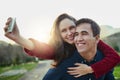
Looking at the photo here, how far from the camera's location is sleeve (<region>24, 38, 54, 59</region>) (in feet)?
16.3

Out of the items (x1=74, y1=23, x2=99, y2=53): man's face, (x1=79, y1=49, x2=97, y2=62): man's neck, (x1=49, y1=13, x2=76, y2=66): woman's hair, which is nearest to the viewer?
(x1=74, y1=23, x2=99, y2=53): man's face

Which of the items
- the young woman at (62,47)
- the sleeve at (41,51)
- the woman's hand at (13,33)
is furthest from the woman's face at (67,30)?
the woman's hand at (13,33)

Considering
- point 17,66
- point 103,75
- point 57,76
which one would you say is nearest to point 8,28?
point 57,76

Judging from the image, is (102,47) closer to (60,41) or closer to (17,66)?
(60,41)

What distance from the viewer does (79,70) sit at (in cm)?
487

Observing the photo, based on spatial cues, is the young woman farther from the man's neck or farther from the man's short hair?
the man's short hair

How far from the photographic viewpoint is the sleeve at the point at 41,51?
4957 mm

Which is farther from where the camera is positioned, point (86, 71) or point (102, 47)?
point (102, 47)

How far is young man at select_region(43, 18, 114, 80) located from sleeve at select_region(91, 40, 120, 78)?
0.23 feet

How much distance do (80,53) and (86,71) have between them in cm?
23

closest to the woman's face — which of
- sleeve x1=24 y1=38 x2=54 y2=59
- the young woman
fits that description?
the young woman

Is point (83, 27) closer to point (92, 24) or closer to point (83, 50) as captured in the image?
point (92, 24)

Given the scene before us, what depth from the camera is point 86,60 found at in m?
4.97

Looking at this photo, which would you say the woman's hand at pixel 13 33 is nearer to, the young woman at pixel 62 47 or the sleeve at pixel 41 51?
the young woman at pixel 62 47
